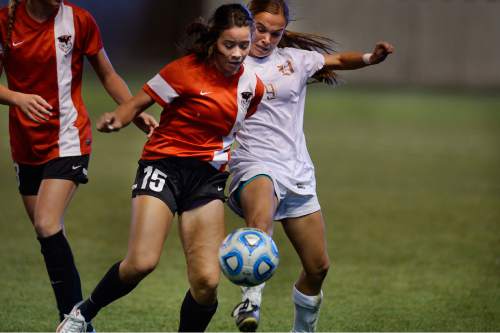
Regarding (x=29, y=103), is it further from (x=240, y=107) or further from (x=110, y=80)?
(x=240, y=107)

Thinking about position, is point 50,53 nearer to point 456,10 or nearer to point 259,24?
point 259,24

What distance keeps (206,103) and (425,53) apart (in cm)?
2434

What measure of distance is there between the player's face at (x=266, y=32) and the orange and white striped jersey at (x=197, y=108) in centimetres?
46

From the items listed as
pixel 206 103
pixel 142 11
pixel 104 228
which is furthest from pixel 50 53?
pixel 142 11

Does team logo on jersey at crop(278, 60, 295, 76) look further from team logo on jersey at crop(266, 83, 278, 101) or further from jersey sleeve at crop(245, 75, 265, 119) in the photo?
jersey sleeve at crop(245, 75, 265, 119)

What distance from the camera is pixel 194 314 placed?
5461 mm

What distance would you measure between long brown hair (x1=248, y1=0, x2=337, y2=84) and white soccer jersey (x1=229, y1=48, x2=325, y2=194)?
0.24 m

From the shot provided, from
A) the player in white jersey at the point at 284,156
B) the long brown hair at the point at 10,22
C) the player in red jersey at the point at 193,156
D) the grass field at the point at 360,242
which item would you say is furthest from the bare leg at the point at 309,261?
the long brown hair at the point at 10,22

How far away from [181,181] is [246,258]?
60cm

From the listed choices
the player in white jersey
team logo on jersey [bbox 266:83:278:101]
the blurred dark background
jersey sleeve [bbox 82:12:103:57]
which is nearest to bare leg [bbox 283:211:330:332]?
the player in white jersey

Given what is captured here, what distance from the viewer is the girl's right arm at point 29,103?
18.0ft

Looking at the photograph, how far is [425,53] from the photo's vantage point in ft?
95.1

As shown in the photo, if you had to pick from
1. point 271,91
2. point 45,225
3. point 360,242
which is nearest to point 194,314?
point 45,225

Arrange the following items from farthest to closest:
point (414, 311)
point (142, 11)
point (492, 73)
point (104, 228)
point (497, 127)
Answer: point (142, 11) < point (492, 73) < point (497, 127) < point (104, 228) < point (414, 311)
